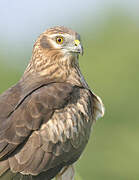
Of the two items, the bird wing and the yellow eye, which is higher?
the yellow eye

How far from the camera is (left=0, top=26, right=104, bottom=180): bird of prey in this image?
11.1m

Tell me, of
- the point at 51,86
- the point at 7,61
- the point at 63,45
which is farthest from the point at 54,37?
the point at 7,61

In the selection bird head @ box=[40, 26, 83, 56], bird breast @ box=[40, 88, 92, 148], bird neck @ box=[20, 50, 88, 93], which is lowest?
bird breast @ box=[40, 88, 92, 148]

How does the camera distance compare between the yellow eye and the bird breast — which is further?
the yellow eye

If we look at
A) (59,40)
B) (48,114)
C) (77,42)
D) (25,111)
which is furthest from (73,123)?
(59,40)

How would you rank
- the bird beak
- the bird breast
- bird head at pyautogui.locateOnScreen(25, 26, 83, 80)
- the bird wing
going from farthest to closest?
bird head at pyautogui.locateOnScreen(25, 26, 83, 80), the bird beak, the bird breast, the bird wing

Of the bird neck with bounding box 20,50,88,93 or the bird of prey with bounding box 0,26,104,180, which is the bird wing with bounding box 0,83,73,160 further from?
the bird neck with bounding box 20,50,88,93

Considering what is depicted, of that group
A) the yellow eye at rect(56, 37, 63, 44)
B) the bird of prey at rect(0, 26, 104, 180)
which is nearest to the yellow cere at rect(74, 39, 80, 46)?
the bird of prey at rect(0, 26, 104, 180)

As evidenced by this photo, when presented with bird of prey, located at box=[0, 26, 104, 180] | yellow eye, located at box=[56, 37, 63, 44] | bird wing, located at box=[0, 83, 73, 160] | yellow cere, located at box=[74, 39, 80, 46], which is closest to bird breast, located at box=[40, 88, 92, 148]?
bird of prey, located at box=[0, 26, 104, 180]

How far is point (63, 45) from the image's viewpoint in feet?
40.9

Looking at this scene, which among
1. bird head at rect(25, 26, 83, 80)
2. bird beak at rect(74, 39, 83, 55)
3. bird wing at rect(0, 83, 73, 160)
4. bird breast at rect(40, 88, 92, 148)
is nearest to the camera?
bird wing at rect(0, 83, 73, 160)

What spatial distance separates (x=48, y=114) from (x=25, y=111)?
1.15 feet

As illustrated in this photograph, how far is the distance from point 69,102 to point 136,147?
1373 cm

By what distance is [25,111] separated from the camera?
11312 mm
